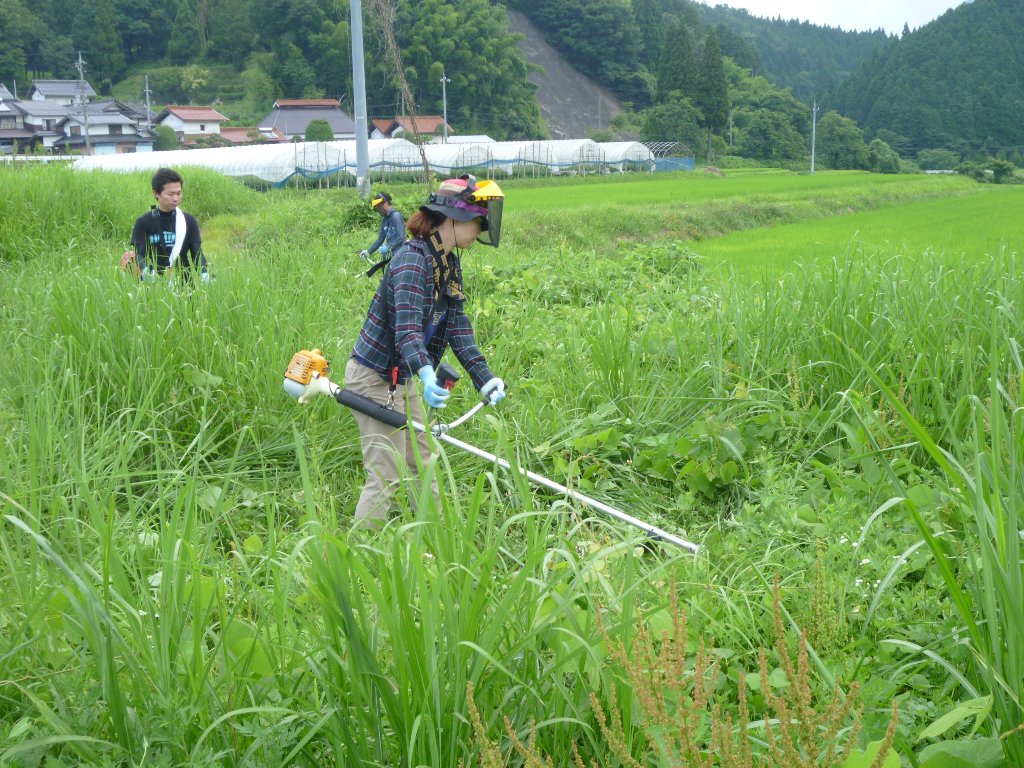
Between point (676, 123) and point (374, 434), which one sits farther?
point (676, 123)

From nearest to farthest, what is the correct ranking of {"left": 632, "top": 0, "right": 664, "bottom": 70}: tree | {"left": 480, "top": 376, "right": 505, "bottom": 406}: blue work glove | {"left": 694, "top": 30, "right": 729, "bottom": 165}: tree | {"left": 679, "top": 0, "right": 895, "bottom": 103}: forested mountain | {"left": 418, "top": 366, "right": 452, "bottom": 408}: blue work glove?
1. {"left": 418, "top": 366, "right": 452, "bottom": 408}: blue work glove
2. {"left": 480, "top": 376, "right": 505, "bottom": 406}: blue work glove
3. {"left": 694, "top": 30, "right": 729, "bottom": 165}: tree
4. {"left": 632, "top": 0, "right": 664, "bottom": 70}: tree
5. {"left": 679, "top": 0, "right": 895, "bottom": 103}: forested mountain

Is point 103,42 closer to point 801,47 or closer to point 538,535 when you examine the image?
point 538,535

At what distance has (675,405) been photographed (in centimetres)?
433

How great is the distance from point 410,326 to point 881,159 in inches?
2263

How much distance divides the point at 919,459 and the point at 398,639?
2541 millimetres

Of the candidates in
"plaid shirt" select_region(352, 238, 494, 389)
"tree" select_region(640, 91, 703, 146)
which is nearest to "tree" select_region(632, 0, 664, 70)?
"tree" select_region(640, 91, 703, 146)

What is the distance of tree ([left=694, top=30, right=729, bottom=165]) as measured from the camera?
59.1 meters

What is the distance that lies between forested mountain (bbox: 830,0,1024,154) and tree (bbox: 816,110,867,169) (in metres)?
14.3

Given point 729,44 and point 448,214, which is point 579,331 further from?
point 729,44

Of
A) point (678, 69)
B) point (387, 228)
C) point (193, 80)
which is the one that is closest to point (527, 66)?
point (678, 69)

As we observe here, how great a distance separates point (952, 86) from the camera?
75.4 meters

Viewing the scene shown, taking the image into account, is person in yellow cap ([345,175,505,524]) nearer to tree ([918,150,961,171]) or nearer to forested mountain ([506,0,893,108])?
tree ([918,150,961,171])

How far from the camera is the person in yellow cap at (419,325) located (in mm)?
3301

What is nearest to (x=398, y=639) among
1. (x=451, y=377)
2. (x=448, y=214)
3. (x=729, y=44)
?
(x=451, y=377)
